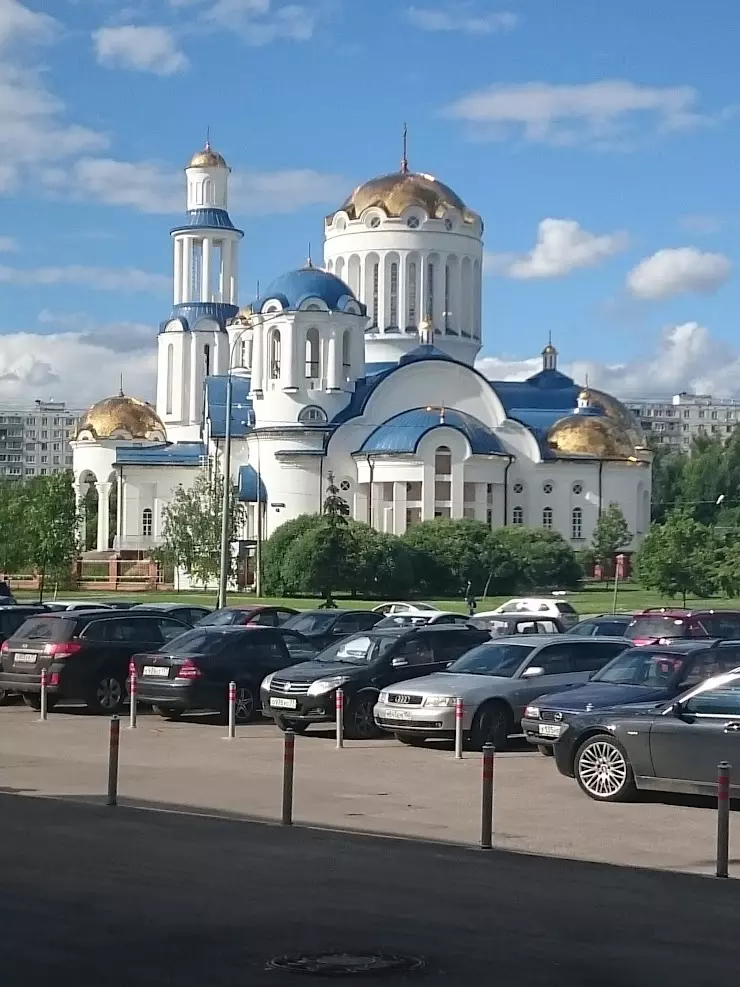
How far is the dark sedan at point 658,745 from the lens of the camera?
13430 mm

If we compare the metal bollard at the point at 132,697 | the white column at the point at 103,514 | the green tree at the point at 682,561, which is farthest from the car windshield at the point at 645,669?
the white column at the point at 103,514

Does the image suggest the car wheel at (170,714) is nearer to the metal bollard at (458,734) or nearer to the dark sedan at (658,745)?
the metal bollard at (458,734)

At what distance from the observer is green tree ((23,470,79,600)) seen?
60812mm

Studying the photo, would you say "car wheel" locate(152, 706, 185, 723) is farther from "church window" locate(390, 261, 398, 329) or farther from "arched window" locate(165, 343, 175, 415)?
"arched window" locate(165, 343, 175, 415)

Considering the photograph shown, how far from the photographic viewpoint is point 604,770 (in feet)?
47.1

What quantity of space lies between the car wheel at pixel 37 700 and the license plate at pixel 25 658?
1.47ft

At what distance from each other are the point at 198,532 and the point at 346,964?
203ft

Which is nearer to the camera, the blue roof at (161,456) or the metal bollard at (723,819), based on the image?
the metal bollard at (723,819)

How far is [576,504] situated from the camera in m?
83.0

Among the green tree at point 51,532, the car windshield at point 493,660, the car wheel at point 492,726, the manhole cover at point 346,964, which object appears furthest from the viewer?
the green tree at point 51,532

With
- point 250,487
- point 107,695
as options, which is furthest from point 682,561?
point 107,695

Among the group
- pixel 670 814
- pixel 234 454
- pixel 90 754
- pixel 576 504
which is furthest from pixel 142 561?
pixel 670 814

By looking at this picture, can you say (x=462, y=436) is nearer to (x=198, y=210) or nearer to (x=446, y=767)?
(x=198, y=210)

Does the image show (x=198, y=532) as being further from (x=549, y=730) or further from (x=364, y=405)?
(x=549, y=730)
